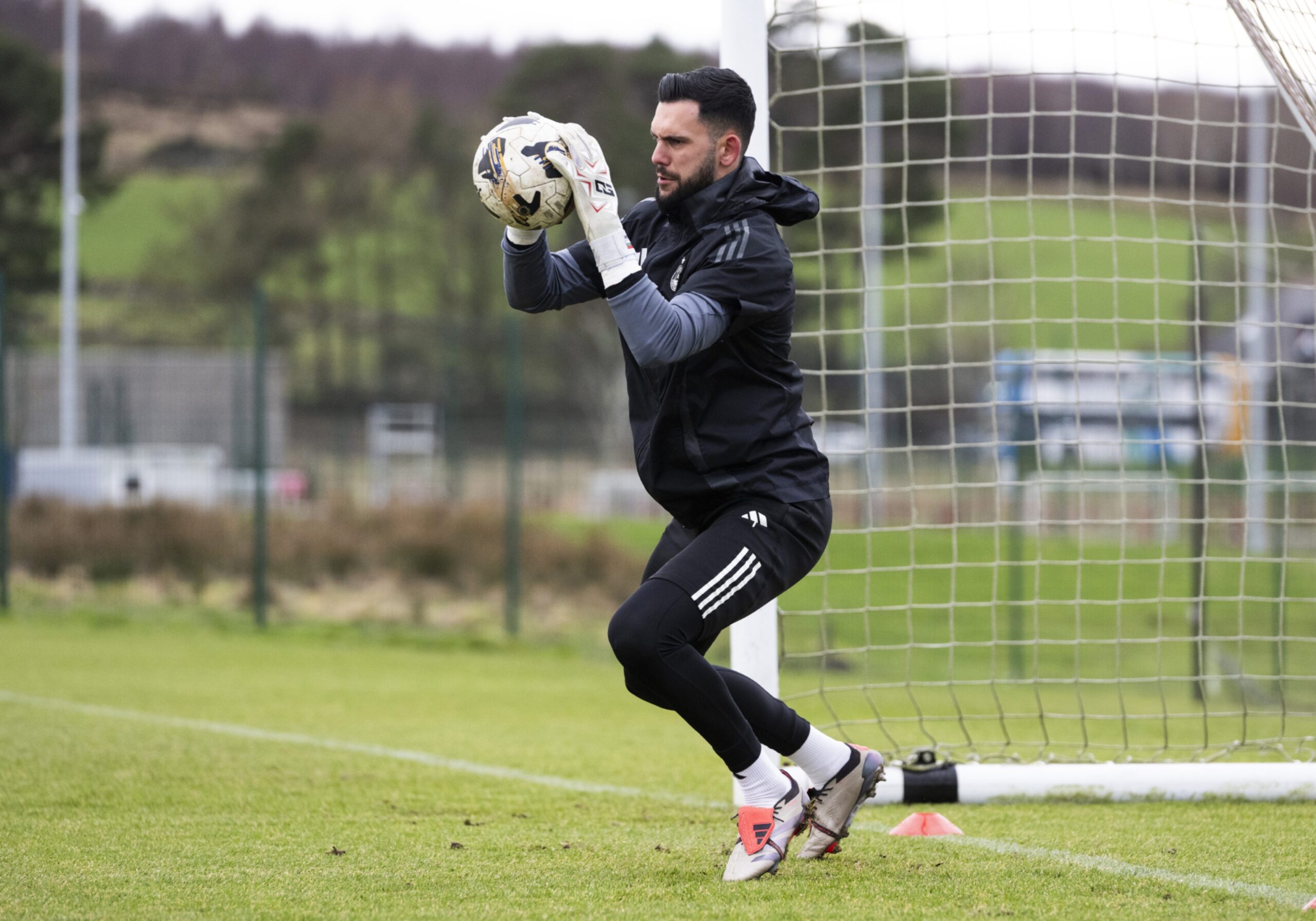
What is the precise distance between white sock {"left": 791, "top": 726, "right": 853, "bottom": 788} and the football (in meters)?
1.69

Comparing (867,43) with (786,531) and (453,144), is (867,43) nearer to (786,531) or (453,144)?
(786,531)

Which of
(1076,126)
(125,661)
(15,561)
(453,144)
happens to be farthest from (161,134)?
(1076,126)

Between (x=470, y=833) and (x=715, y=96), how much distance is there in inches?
95.3

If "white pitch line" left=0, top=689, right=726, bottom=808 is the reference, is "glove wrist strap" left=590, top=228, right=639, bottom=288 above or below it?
above

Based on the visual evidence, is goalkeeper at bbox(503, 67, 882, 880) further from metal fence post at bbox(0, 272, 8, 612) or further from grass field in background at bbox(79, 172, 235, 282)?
grass field in background at bbox(79, 172, 235, 282)

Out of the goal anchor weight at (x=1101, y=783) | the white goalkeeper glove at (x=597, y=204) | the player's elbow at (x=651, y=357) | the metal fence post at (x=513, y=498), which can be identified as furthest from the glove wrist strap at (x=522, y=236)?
the metal fence post at (x=513, y=498)

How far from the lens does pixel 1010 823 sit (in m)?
4.84

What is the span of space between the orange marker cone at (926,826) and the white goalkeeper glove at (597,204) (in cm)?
222

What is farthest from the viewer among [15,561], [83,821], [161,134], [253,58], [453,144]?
[253,58]

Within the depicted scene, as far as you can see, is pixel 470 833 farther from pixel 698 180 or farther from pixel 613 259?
pixel 698 180

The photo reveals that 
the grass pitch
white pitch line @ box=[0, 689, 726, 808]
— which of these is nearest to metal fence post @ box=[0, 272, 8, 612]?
the grass pitch

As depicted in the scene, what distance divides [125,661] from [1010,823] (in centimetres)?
702

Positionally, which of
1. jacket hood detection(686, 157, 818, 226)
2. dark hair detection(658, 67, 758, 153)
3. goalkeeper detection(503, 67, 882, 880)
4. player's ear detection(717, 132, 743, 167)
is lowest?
goalkeeper detection(503, 67, 882, 880)

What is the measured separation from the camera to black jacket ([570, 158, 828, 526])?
3.77 m
